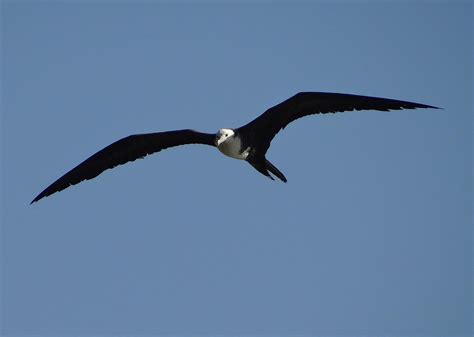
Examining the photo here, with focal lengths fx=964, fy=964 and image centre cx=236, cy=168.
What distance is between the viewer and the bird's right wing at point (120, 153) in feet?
39.9

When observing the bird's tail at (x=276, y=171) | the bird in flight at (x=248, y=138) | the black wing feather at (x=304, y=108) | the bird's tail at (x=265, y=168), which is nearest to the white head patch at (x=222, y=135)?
the bird in flight at (x=248, y=138)

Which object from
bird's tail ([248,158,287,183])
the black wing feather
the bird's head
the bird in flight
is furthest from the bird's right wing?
the black wing feather

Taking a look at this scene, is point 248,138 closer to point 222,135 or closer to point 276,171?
point 222,135

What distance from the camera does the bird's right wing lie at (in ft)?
39.9

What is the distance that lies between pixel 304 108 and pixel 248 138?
758 mm

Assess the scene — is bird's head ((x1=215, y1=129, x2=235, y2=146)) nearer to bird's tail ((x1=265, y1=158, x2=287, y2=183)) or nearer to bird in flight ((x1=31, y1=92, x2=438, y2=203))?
bird in flight ((x1=31, y1=92, x2=438, y2=203))

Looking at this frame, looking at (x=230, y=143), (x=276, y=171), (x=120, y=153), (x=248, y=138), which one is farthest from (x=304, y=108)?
(x=120, y=153)

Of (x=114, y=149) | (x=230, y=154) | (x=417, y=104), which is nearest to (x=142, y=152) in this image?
(x=114, y=149)

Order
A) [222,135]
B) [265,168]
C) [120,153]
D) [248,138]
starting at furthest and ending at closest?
[120,153]
[265,168]
[248,138]
[222,135]

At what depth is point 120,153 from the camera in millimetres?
12336

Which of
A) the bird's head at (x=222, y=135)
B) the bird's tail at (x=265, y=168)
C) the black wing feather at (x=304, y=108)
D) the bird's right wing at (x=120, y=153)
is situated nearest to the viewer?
the black wing feather at (x=304, y=108)

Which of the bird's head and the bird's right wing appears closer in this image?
the bird's head

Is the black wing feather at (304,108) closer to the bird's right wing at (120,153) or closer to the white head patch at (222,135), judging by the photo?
the white head patch at (222,135)

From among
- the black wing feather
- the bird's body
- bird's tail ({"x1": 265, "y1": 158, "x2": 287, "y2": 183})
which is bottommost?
bird's tail ({"x1": 265, "y1": 158, "x2": 287, "y2": 183})
